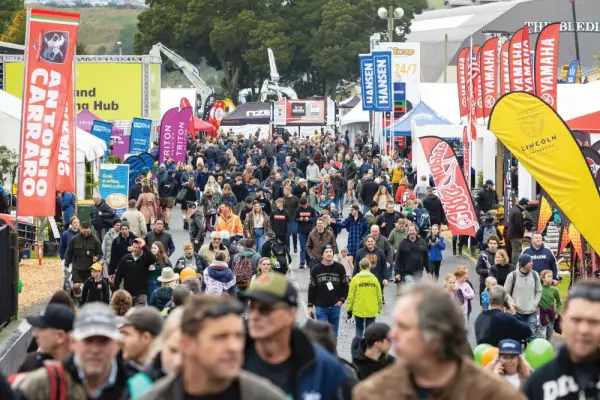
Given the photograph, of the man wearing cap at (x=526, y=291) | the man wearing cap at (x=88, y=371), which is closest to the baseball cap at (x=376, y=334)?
the man wearing cap at (x=88, y=371)

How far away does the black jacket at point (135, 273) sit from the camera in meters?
17.1

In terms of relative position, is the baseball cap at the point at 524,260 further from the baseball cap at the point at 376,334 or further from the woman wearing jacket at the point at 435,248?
the baseball cap at the point at 376,334

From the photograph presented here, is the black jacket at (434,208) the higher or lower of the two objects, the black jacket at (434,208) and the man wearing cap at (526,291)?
the higher

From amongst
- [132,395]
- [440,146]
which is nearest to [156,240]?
[440,146]

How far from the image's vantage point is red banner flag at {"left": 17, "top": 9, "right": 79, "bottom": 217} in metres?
19.0

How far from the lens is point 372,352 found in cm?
977

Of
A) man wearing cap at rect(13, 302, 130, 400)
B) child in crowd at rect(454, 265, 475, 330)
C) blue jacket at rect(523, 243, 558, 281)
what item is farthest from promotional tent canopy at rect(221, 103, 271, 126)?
man wearing cap at rect(13, 302, 130, 400)

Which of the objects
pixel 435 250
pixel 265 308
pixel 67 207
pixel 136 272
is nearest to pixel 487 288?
pixel 136 272

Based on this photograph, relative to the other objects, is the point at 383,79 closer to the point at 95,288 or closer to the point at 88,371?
the point at 95,288

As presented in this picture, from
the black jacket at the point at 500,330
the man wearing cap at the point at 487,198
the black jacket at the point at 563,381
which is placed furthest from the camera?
the man wearing cap at the point at 487,198

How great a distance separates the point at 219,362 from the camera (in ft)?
14.6

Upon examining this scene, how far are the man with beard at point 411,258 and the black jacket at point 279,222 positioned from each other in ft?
19.7

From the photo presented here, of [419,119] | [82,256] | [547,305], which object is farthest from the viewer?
[419,119]

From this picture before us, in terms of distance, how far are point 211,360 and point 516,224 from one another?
63.9 ft
